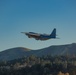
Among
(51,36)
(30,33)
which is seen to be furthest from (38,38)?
(51,36)

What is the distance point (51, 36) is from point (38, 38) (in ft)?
37.2

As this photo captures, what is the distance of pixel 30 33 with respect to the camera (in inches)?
3637

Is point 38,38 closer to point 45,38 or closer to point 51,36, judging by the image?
point 45,38

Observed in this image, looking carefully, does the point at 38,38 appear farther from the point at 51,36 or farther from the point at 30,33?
the point at 51,36

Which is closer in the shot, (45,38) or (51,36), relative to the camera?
(45,38)

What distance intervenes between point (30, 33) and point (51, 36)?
1291 centimetres

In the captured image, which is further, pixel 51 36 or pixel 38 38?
pixel 51 36

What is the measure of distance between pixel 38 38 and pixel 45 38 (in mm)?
2968

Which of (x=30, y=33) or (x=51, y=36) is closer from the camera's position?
(x=30, y=33)

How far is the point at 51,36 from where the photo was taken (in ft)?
340

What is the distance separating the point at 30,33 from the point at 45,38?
5.36 m

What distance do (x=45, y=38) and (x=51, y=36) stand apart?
8662 millimetres
